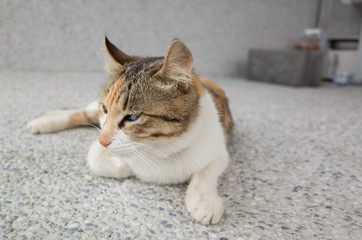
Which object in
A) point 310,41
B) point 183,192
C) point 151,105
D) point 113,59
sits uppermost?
point 310,41

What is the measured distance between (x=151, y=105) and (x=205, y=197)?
0.29m

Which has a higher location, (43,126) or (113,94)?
(113,94)

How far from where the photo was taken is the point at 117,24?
350 cm

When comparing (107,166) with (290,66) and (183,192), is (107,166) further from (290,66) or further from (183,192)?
(290,66)

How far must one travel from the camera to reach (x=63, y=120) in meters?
1.32

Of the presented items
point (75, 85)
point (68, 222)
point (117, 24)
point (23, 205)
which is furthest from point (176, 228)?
point (117, 24)

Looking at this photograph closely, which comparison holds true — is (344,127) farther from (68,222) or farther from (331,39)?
(331,39)

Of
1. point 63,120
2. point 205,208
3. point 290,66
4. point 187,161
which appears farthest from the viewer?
point 290,66

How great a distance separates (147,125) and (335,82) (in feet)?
13.6

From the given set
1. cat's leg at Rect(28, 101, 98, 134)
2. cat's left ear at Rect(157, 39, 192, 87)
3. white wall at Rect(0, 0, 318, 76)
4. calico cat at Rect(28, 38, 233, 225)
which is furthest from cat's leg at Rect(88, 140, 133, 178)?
white wall at Rect(0, 0, 318, 76)

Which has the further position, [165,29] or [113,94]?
[165,29]

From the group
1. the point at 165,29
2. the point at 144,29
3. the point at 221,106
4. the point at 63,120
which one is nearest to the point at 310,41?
the point at 165,29

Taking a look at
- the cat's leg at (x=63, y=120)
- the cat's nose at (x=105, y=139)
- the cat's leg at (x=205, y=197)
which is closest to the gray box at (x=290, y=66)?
the cat's leg at (x=63, y=120)

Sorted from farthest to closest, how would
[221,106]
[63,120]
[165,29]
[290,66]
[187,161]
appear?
[165,29] → [290,66] → [63,120] → [221,106] → [187,161]
